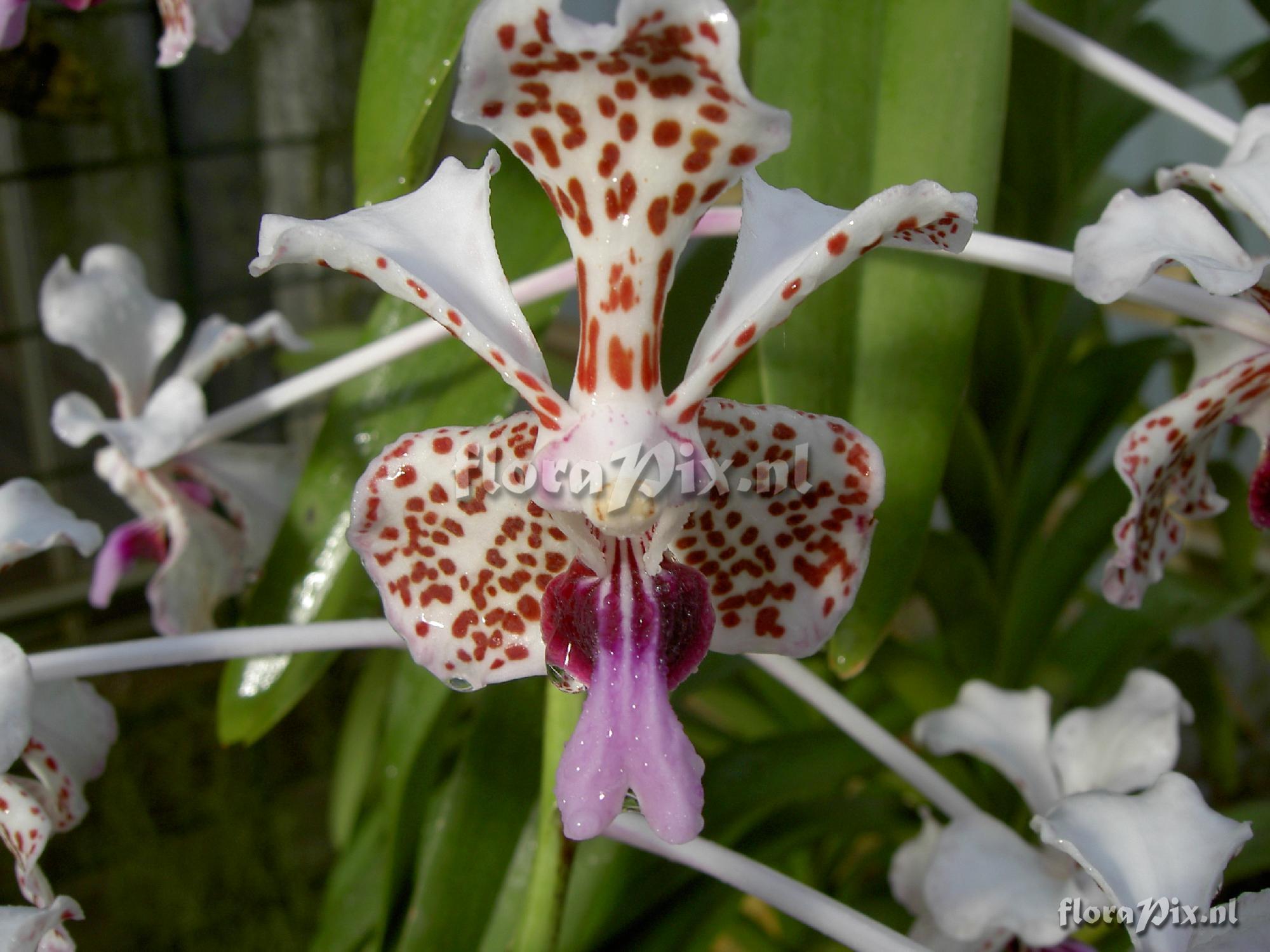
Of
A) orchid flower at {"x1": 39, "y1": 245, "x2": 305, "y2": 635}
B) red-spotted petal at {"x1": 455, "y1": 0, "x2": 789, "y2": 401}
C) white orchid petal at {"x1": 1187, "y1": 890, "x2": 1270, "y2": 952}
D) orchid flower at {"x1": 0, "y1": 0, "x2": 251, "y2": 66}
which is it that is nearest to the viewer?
red-spotted petal at {"x1": 455, "y1": 0, "x2": 789, "y2": 401}

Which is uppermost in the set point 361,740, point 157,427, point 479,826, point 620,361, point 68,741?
point 620,361

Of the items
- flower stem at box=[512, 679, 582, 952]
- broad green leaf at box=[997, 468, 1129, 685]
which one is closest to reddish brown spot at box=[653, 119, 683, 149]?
flower stem at box=[512, 679, 582, 952]

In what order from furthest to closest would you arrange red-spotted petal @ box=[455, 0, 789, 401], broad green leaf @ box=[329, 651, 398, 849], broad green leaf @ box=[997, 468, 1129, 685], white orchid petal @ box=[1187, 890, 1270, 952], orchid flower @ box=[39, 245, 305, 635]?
broad green leaf @ box=[329, 651, 398, 849] < broad green leaf @ box=[997, 468, 1129, 685] < orchid flower @ box=[39, 245, 305, 635] < white orchid petal @ box=[1187, 890, 1270, 952] < red-spotted petal @ box=[455, 0, 789, 401]

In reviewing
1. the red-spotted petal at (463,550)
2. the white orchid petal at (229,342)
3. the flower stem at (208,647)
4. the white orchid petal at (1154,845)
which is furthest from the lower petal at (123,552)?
the white orchid petal at (1154,845)

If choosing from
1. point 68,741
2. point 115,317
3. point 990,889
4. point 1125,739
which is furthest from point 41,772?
point 1125,739

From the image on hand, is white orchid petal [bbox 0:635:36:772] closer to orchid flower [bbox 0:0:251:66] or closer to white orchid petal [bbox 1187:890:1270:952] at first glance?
orchid flower [bbox 0:0:251:66]

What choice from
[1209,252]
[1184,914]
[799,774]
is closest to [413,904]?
[799,774]

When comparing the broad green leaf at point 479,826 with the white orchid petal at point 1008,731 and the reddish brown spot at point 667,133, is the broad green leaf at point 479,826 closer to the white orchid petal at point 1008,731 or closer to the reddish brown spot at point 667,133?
the white orchid petal at point 1008,731

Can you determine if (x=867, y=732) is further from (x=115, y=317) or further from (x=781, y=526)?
(x=115, y=317)
